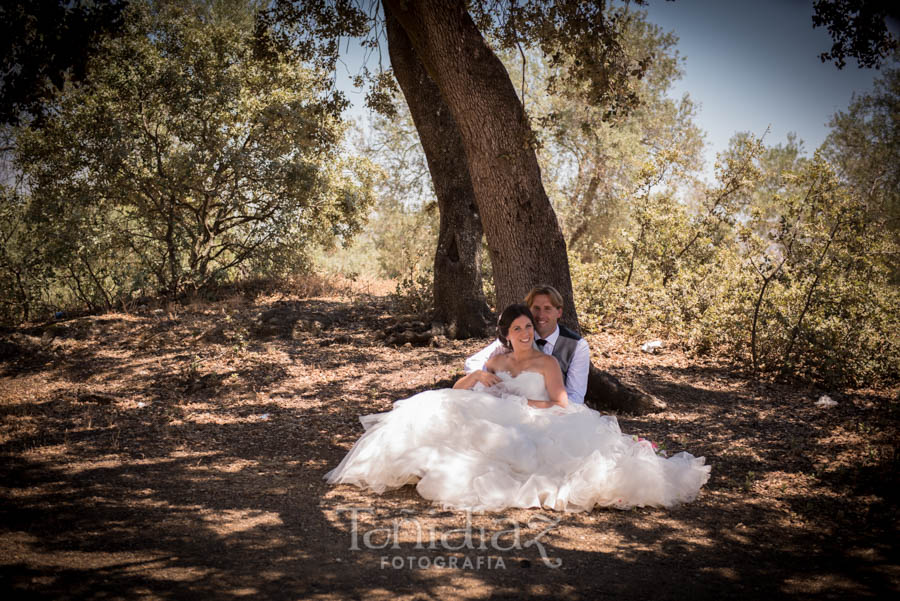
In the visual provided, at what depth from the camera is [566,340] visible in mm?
5281

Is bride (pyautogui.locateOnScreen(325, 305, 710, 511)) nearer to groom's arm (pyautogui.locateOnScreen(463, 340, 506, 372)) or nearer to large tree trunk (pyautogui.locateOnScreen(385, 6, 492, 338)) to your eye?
groom's arm (pyautogui.locateOnScreen(463, 340, 506, 372))

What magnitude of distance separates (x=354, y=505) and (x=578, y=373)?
2.24m

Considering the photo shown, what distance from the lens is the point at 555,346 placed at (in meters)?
5.30

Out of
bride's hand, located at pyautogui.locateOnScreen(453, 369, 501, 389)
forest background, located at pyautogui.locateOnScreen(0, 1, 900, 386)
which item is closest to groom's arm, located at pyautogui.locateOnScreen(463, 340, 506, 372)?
bride's hand, located at pyautogui.locateOnScreen(453, 369, 501, 389)

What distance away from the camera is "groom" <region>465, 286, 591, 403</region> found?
5.18m

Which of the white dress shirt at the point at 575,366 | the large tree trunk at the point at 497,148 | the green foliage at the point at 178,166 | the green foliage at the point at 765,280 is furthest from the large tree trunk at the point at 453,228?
the white dress shirt at the point at 575,366

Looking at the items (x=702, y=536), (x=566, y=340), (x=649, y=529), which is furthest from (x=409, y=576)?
(x=566, y=340)

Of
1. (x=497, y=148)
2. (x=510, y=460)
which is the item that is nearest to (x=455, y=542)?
(x=510, y=460)

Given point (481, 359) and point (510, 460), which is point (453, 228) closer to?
point (481, 359)

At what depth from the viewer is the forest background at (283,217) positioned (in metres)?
8.09

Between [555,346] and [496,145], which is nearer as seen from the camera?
[555,346]

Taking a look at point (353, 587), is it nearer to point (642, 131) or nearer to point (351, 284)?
point (351, 284)

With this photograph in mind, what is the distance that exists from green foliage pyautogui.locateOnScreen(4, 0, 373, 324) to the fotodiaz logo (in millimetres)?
8802

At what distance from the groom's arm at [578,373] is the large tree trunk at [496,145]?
4.42ft
